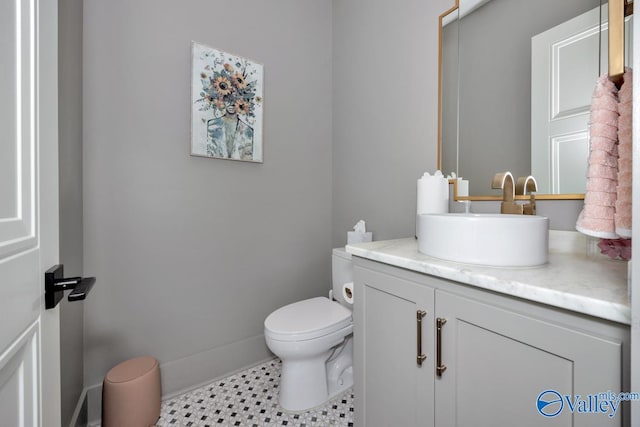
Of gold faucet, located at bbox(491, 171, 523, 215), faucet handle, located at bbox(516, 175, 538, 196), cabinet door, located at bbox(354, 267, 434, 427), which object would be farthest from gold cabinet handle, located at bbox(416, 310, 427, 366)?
faucet handle, located at bbox(516, 175, 538, 196)

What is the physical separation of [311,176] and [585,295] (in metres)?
1.66

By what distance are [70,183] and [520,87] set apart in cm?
189

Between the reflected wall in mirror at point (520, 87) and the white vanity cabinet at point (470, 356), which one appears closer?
the white vanity cabinet at point (470, 356)

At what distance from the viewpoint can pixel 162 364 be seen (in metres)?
1.47

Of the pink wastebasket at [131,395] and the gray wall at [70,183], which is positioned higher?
the gray wall at [70,183]

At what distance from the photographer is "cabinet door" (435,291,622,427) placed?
1.63ft

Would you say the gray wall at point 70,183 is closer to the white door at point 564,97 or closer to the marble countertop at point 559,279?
the marble countertop at point 559,279

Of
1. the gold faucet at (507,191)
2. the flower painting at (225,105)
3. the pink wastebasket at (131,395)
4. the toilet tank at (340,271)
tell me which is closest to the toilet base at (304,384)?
the toilet tank at (340,271)

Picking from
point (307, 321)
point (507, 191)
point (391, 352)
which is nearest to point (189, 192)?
point (307, 321)

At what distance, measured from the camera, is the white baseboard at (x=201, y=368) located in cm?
131

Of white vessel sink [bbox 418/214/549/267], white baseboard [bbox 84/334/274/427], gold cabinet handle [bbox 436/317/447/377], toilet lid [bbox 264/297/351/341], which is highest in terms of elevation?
white vessel sink [bbox 418/214/549/267]

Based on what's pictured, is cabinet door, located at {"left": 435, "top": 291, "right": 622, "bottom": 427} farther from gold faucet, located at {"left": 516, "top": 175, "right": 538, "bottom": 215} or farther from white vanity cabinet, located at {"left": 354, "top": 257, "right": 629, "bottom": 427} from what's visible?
gold faucet, located at {"left": 516, "top": 175, "right": 538, "bottom": 215}

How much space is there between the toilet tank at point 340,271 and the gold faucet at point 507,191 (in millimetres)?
817

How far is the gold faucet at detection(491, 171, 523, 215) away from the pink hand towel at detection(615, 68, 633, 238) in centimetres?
43
